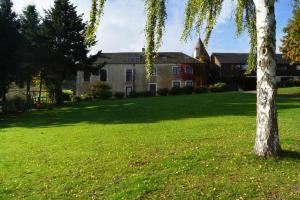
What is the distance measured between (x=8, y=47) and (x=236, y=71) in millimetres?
50965

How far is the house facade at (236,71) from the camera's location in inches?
3022

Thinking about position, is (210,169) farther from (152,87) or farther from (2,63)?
(152,87)

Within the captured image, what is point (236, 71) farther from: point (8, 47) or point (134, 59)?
point (8, 47)

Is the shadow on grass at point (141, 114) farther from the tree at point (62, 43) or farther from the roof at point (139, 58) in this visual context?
the roof at point (139, 58)

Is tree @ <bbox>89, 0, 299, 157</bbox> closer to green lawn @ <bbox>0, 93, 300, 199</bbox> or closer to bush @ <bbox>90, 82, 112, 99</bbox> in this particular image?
green lawn @ <bbox>0, 93, 300, 199</bbox>

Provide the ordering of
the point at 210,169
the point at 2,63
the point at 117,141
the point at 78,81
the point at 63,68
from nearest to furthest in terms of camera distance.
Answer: the point at 210,169, the point at 117,141, the point at 2,63, the point at 63,68, the point at 78,81

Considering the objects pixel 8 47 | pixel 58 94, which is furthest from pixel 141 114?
pixel 58 94

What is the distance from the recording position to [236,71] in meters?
83.4

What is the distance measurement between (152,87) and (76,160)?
Result: 2643 inches

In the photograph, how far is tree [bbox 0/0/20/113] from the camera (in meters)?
41.2

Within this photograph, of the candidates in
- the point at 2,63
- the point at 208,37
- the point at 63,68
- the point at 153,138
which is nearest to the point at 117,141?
the point at 153,138

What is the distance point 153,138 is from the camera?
1739 centimetres

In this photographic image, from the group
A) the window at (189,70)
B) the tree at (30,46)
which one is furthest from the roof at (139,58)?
the tree at (30,46)

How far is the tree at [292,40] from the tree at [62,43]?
23721mm
